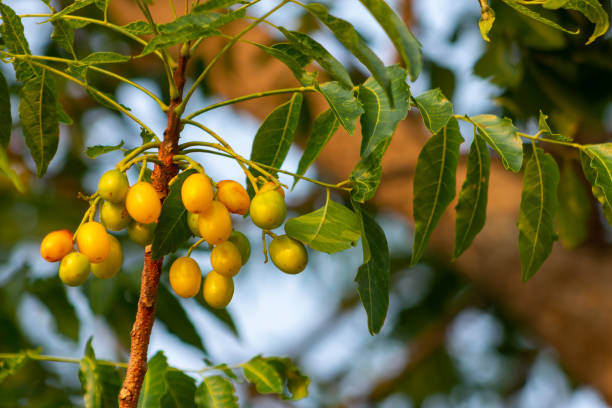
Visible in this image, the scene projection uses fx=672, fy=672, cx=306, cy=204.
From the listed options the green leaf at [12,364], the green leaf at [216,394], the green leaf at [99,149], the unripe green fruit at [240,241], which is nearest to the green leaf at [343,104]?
the unripe green fruit at [240,241]

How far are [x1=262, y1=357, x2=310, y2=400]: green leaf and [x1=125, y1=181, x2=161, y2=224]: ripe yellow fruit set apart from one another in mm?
517

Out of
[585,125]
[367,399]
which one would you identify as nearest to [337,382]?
[367,399]

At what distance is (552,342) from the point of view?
255 cm

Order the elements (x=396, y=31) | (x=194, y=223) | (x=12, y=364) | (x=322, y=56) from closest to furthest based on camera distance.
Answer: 1. (x=396, y=31)
2. (x=322, y=56)
3. (x=194, y=223)
4. (x=12, y=364)

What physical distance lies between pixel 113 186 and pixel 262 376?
473mm

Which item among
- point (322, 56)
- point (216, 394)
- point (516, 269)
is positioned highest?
point (322, 56)

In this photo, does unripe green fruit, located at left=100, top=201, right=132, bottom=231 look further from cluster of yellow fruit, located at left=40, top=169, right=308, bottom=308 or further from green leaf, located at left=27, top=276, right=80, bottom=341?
green leaf, located at left=27, top=276, right=80, bottom=341

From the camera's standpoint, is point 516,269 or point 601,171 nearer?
point 601,171

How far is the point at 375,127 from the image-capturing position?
3.08 ft

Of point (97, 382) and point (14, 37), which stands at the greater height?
point (14, 37)

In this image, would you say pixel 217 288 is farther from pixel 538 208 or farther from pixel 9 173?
pixel 538 208

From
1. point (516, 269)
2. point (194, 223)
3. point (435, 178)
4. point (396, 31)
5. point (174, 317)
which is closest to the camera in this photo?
point (396, 31)

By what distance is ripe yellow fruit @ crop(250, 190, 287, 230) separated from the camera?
0.95 m

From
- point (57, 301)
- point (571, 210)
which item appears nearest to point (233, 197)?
point (57, 301)
